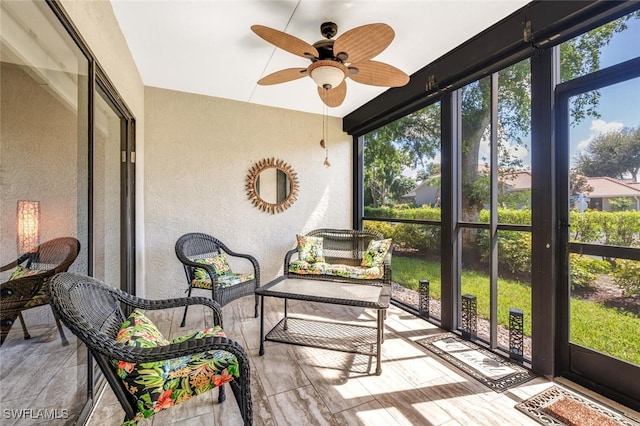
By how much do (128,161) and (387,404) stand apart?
3.10 meters

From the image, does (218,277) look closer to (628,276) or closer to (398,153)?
(398,153)

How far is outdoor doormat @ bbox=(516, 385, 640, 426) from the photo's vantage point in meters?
1.60

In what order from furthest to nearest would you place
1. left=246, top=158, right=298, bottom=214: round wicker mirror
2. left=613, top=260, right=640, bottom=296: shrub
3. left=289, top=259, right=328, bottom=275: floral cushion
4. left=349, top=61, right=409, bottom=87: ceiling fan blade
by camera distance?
left=246, top=158, right=298, bottom=214: round wicker mirror
left=289, top=259, right=328, bottom=275: floral cushion
left=349, top=61, right=409, bottom=87: ceiling fan blade
left=613, top=260, right=640, bottom=296: shrub

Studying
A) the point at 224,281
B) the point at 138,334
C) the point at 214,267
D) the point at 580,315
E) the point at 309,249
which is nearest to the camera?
the point at 138,334

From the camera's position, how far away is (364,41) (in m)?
1.79

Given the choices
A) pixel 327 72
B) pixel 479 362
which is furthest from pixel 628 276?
pixel 327 72

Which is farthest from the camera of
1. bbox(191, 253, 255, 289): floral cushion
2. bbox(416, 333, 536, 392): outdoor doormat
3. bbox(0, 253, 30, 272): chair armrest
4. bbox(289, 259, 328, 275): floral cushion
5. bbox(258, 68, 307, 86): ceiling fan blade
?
bbox(289, 259, 328, 275): floral cushion

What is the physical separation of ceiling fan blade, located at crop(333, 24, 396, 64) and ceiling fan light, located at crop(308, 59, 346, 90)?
75 millimetres

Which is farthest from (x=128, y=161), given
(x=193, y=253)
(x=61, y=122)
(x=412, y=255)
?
(x=412, y=255)

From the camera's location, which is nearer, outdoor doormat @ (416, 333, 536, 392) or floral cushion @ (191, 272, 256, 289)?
outdoor doormat @ (416, 333, 536, 392)

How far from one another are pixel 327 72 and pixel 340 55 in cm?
14

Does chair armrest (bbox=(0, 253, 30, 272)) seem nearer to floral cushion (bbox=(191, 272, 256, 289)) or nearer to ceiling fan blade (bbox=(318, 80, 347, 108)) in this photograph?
floral cushion (bbox=(191, 272, 256, 289))

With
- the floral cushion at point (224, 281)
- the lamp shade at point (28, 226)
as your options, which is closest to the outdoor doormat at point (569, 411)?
the floral cushion at point (224, 281)

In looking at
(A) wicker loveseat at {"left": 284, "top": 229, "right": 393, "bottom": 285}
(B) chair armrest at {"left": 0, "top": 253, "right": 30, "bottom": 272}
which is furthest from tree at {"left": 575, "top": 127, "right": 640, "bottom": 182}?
(B) chair armrest at {"left": 0, "top": 253, "right": 30, "bottom": 272}
